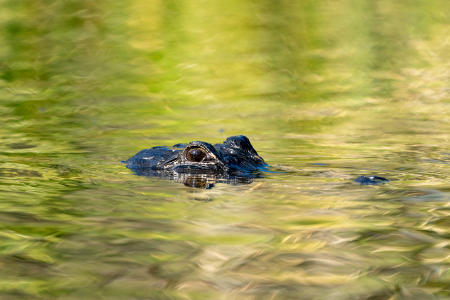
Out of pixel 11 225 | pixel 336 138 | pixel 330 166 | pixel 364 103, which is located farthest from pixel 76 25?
pixel 11 225

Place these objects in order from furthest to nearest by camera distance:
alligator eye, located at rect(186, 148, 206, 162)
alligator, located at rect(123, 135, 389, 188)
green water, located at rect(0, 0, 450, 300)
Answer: alligator eye, located at rect(186, 148, 206, 162), alligator, located at rect(123, 135, 389, 188), green water, located at rect(0, 0, 450, 300)

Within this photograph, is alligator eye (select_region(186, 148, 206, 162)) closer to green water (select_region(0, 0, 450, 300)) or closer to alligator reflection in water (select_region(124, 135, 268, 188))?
alligator reflection in water (select_region(124, 135, 268, 188))

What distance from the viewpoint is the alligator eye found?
6.52m

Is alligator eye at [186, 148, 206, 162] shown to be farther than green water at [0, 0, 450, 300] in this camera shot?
Yes

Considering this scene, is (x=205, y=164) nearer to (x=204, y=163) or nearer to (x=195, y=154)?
(x=204, y=163)

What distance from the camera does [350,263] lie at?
12.8 feet

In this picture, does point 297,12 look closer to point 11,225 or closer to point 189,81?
point 189,81

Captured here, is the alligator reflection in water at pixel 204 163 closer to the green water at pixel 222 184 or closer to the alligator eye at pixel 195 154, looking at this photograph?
the alligator eye at pixel 195 154

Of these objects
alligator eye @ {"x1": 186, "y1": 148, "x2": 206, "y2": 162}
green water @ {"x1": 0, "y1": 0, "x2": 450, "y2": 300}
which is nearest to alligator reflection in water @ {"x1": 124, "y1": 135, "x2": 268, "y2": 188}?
alligator eye @ {"x1": 186, "y1": 148, "x2": 206, "y2": 162}

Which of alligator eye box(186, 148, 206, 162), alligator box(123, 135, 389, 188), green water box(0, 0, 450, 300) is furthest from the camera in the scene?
alligator eye box(186, 148, 206, 162)

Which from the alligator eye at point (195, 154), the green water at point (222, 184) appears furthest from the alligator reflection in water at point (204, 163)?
the green water at point (222, 184)

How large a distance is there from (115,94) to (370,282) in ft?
32.8

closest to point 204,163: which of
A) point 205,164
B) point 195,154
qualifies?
point 205,164

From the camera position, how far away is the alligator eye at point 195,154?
6.52 m
